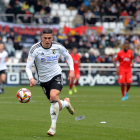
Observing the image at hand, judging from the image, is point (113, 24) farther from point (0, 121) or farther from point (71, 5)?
point (0, 121)

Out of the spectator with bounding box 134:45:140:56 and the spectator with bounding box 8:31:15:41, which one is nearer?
the spectator with bounding box 8:31:15:41

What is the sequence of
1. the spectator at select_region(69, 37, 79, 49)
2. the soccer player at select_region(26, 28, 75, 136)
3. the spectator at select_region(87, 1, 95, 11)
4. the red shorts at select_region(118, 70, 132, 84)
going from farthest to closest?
the spectator at select_region(87, 1, 95, 11) → the spectator at select_region(69, 37, 79, 49) → the red shorts at select_region(118, 70, 132, 84) → the soccer player at select_region(26, 28, 75, 136)

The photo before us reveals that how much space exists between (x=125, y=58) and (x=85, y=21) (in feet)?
50.8

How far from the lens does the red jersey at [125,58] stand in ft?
51.3

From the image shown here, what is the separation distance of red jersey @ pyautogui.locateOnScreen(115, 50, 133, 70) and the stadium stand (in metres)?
10.4

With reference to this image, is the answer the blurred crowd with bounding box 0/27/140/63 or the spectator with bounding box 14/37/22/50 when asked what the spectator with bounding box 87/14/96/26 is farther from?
the spectator with bounding box 14/37/22/50

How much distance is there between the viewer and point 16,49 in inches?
1065

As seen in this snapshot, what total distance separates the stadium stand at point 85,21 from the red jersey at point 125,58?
1039cm

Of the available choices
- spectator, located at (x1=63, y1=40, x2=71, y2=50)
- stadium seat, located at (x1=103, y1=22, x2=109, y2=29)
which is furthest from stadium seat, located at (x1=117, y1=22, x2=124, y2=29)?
spectator, located at (x1=63, y1=40, x2=71, y2=50)

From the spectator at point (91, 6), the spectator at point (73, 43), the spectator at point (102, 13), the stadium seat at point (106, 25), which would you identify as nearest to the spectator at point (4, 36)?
the spectator at point (73, 43)

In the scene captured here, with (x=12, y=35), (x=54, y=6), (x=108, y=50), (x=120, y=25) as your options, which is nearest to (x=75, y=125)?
(x=12, y=35)

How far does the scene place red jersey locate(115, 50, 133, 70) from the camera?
15648 mm

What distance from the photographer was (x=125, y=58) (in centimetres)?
1569

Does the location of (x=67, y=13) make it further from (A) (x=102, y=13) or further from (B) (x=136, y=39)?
(B) (x=136, y=39)
